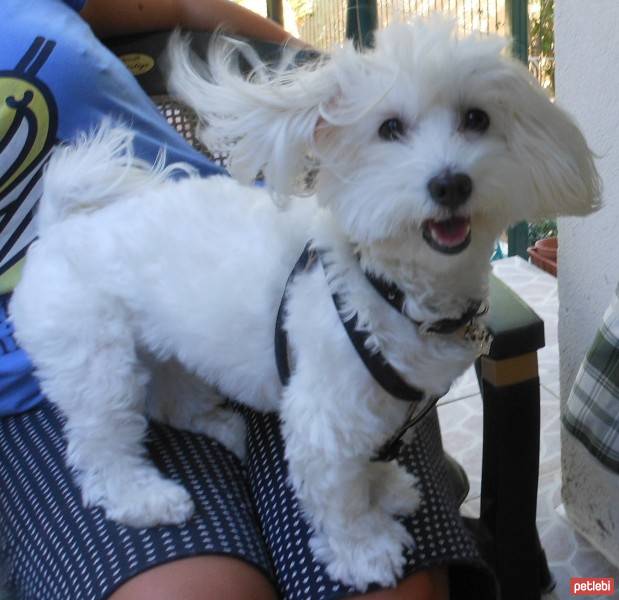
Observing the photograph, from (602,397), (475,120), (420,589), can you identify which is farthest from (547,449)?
(475,120)

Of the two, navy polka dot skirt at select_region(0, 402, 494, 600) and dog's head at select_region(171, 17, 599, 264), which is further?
navy polka dot skirt at select_region(0, 402, 494, 600)

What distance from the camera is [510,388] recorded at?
36.0 inches

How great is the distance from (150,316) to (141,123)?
0.41m

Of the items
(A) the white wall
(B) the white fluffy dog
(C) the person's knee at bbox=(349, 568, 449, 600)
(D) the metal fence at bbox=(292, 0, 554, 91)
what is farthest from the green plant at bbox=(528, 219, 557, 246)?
(C) the person's knee at bbox=(349, 568, 449, 600)

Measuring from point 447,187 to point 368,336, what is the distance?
0.63ft

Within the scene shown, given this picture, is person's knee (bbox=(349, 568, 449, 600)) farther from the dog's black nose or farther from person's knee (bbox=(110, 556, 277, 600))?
the dog's black nose

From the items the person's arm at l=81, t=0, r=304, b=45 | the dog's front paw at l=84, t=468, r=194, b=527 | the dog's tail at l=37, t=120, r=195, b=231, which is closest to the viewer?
the dog's front paw at l=84, t=468, r=194, b=527

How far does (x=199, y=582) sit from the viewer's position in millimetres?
771

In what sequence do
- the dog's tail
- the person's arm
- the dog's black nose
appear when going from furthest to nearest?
the person's arm, the dog's tail, the dog's black nose

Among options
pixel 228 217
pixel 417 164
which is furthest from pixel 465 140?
pixel 228 217

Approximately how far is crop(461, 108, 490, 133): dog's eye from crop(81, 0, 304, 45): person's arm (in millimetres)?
671

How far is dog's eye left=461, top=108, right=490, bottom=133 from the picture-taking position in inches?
26.8

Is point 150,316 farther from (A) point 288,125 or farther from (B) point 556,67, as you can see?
(B) point 556,67

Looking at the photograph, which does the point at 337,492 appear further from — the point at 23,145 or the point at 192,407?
the point at 23,145
